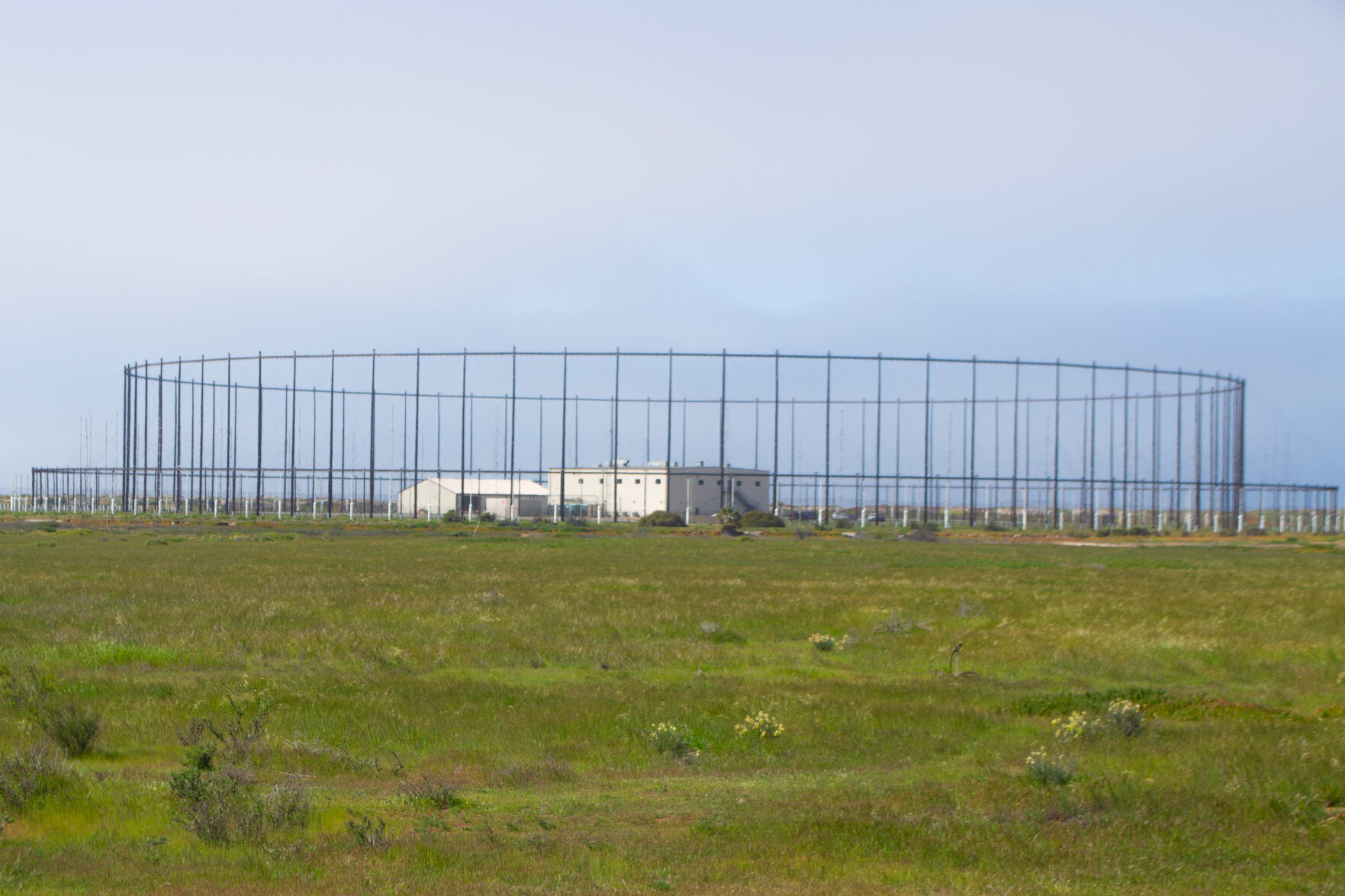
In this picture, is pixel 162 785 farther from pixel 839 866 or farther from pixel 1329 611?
pixel 1329 611

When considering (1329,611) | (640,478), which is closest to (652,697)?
(1329,611)

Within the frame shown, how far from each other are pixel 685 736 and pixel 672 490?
304 feet

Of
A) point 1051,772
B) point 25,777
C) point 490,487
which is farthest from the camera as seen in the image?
point 490,487

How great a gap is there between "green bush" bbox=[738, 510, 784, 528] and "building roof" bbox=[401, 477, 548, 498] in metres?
37.7

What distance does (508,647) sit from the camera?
19.8 m

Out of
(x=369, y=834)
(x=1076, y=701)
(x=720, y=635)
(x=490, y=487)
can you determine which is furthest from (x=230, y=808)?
(x=490, y=487)

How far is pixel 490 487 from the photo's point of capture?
126 metres

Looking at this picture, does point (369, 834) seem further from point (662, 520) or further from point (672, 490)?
point (672, 490)

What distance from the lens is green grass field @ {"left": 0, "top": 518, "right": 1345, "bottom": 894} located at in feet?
27.9

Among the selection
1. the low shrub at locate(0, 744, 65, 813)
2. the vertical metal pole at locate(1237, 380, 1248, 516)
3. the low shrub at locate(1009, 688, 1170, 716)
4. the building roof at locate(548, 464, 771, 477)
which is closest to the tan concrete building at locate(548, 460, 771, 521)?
the building roof at locate(548, 464, 771, 477)

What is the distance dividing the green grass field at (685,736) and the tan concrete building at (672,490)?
245 ft

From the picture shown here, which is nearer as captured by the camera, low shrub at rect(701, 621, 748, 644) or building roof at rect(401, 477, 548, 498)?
low shrub at rect(701, 621, 748, 644)

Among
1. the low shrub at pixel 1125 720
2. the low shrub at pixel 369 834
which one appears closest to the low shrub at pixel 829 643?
the low shrub at pixel 1125 720

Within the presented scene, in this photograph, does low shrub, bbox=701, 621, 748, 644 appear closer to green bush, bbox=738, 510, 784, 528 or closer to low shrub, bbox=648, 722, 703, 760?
low shrub, bbox=648, 722, 703, 760
